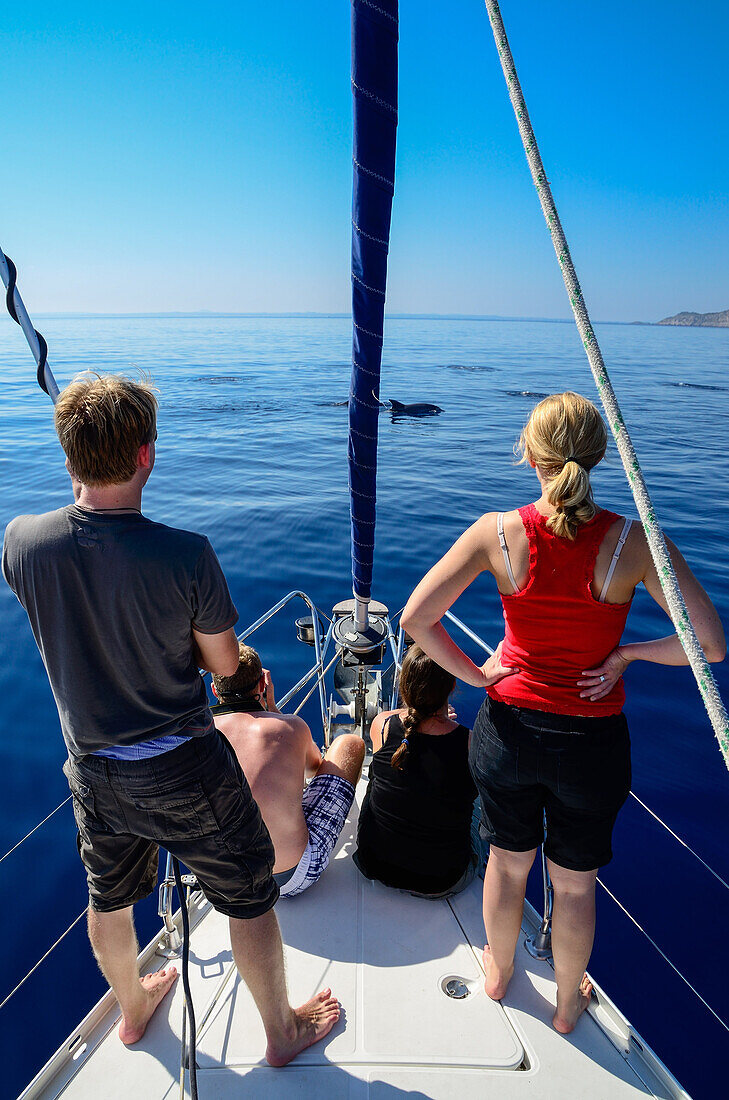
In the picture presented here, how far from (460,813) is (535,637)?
3.50 ft

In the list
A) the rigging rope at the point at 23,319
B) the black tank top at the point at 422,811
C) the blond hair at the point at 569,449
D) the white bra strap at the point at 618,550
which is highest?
the rigging rope at the point at 23,319

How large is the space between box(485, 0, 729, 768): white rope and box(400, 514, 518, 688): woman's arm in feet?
1.36

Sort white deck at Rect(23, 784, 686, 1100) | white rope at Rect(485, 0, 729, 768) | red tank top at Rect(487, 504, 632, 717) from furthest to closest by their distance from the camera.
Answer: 1. white deck at Rect(23, 784, 686, 1100)
2. red tank top at Rect(487, 504, 632, 717)
3. white rope at Rect(485, 0, 729, 768)

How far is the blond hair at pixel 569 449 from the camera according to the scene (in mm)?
1371

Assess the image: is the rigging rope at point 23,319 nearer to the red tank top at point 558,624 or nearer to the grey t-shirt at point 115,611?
the grey t-shirt at point 115,611

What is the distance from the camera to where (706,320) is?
103 metres

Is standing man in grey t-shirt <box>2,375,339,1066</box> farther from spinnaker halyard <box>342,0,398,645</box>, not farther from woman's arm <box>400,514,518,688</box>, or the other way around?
spinnaker halyard <box>342,0,398,645</box>

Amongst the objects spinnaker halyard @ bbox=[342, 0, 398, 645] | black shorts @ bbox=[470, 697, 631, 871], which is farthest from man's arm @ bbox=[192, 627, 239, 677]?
spinnaker halyard @ bbox=[342, 0, 398, 645]

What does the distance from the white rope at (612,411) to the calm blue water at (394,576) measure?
2.60 m

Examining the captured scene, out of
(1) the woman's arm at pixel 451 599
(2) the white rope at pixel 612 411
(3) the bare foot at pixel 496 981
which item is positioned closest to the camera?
Result: (2) the white rope at pixel 612 411

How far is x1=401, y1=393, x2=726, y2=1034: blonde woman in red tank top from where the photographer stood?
1.40 metres

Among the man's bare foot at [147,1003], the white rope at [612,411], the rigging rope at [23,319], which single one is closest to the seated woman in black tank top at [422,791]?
the man's bare foot at [147,1003]

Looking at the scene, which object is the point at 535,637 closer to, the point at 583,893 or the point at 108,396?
the point at 583,893

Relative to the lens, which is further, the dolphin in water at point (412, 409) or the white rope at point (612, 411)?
the dolphin in water at point (412, 409)
